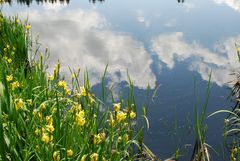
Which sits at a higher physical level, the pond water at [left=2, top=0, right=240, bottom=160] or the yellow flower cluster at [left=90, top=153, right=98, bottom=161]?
the yellow flower cluster at [left=90, top=153, right=98, bottom=161]

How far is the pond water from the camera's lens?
646 centimetres

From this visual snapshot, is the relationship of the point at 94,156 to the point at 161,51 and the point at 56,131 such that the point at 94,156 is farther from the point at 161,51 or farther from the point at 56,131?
the point at 161,51

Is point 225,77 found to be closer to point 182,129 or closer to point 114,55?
point 182,129

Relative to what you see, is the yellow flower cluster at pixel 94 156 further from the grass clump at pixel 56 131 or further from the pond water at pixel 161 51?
the pond water at pixel 161 51

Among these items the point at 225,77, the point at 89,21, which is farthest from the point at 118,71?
the point at 89,21

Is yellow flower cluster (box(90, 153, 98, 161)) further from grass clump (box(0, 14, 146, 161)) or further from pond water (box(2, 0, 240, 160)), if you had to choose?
pond water (box(2, 0, 240, 160))

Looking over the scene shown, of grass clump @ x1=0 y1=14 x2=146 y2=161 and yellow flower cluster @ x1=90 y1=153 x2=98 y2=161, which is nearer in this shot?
yellow flower cluster @ x1=90 y1=153 x2=98 y2=161

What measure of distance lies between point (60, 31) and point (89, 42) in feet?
8.01

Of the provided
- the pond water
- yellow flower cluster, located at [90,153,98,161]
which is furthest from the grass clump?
the pond water

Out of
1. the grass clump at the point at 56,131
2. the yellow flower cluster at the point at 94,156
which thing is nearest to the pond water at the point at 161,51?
the grass clump at the point at 56,131

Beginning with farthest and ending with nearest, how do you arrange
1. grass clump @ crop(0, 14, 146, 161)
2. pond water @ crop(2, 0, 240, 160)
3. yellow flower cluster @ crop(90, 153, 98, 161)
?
pond water @ crop(2, 0, 240, 160) → grass clump @ crop(0, 14, 146, 161) → yellow flower cluster @ crop(90, 153, 98, 161)

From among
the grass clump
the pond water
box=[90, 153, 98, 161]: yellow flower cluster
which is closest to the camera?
box=[90, 153, 98, 161]: yellow flower cluster

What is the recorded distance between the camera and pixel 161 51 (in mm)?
10680

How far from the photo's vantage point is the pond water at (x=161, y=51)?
21.2 feet
